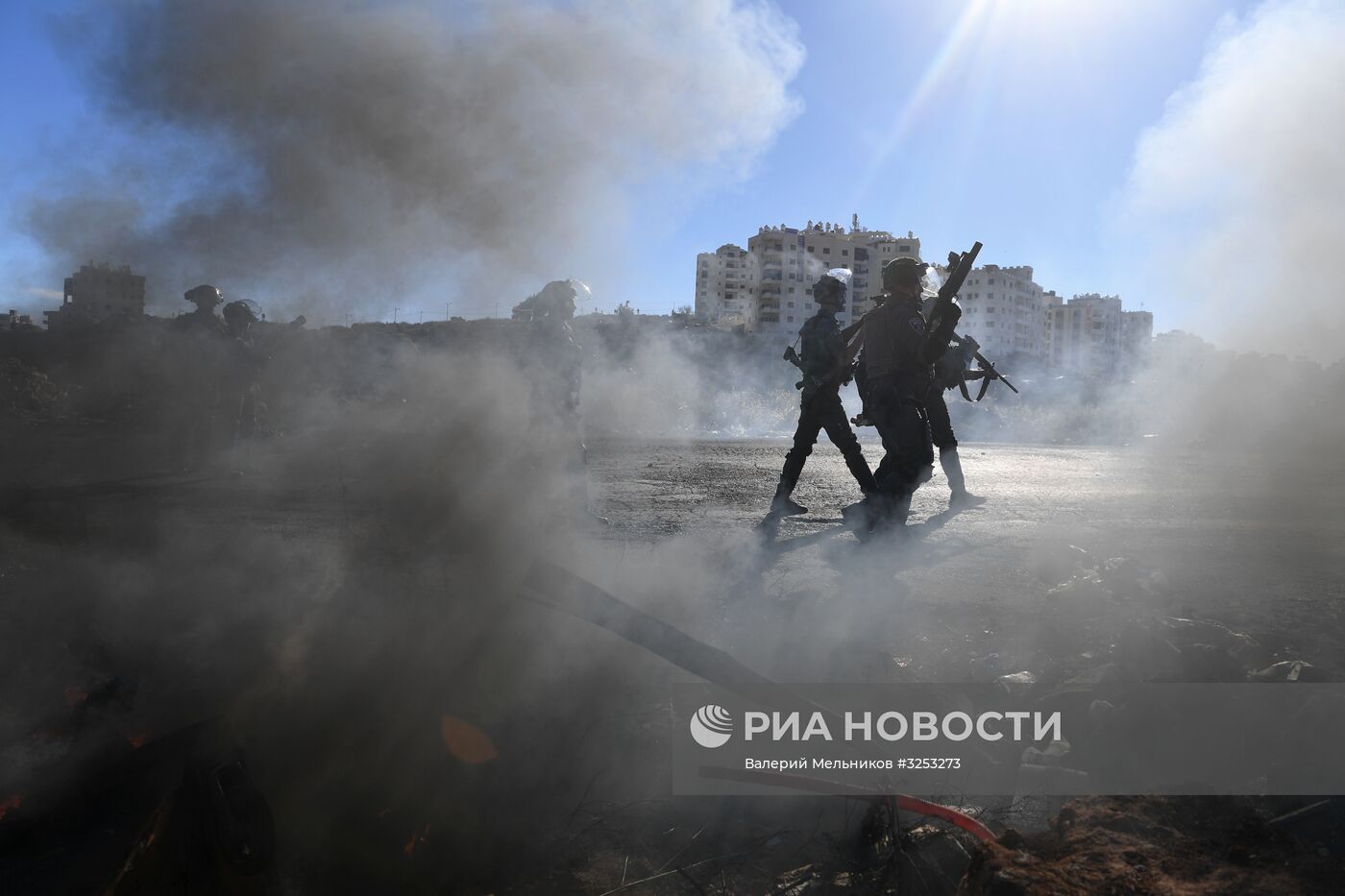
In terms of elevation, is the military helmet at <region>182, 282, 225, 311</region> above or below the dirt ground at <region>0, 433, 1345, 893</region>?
above

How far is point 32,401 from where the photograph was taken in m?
14.9

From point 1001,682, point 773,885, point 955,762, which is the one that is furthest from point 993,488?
point 773,885

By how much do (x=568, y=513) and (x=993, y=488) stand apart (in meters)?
5.80

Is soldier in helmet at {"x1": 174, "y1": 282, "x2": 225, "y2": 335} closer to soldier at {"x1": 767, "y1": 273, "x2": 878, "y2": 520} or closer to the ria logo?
soldier at {"x1": 767, "y1": 273, "x2": 878, "y2": 520}

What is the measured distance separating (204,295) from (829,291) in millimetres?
5081

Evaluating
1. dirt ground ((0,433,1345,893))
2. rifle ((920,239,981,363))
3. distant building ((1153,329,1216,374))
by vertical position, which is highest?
distant building ((1153,329,1216,374))

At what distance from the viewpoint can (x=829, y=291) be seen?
6.35 m

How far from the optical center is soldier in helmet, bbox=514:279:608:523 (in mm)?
6805

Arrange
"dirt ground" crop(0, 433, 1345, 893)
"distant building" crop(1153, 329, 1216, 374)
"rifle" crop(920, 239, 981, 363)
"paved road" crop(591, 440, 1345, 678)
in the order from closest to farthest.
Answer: "dirt ground" crop(0, 433, 1345, 893)
"paved road" crop(591, 440, 1345, 678)
"rifle" crop(920, 239, 981, 363)
"distant building" crop(1153, 329, 1216, 374)

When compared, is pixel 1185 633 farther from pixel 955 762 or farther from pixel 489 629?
pixel 489 629

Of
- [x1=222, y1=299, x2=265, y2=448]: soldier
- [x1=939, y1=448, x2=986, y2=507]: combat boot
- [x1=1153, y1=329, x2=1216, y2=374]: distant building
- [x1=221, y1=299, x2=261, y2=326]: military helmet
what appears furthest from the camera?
[x1=1153, y1=329, x2=1216, y2=374]: distant building

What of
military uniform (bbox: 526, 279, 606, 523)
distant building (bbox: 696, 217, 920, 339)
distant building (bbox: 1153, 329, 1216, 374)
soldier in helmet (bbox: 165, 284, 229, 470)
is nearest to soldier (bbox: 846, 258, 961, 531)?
military uniform (bbox: 526, 279, 606, 523)

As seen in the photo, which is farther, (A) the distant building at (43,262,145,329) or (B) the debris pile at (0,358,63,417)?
(B) the debris pile at (0,358,63,417)

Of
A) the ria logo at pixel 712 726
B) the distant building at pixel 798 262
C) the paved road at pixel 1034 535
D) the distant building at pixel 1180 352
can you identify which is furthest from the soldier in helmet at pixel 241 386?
the distant building at pixel 798 262
